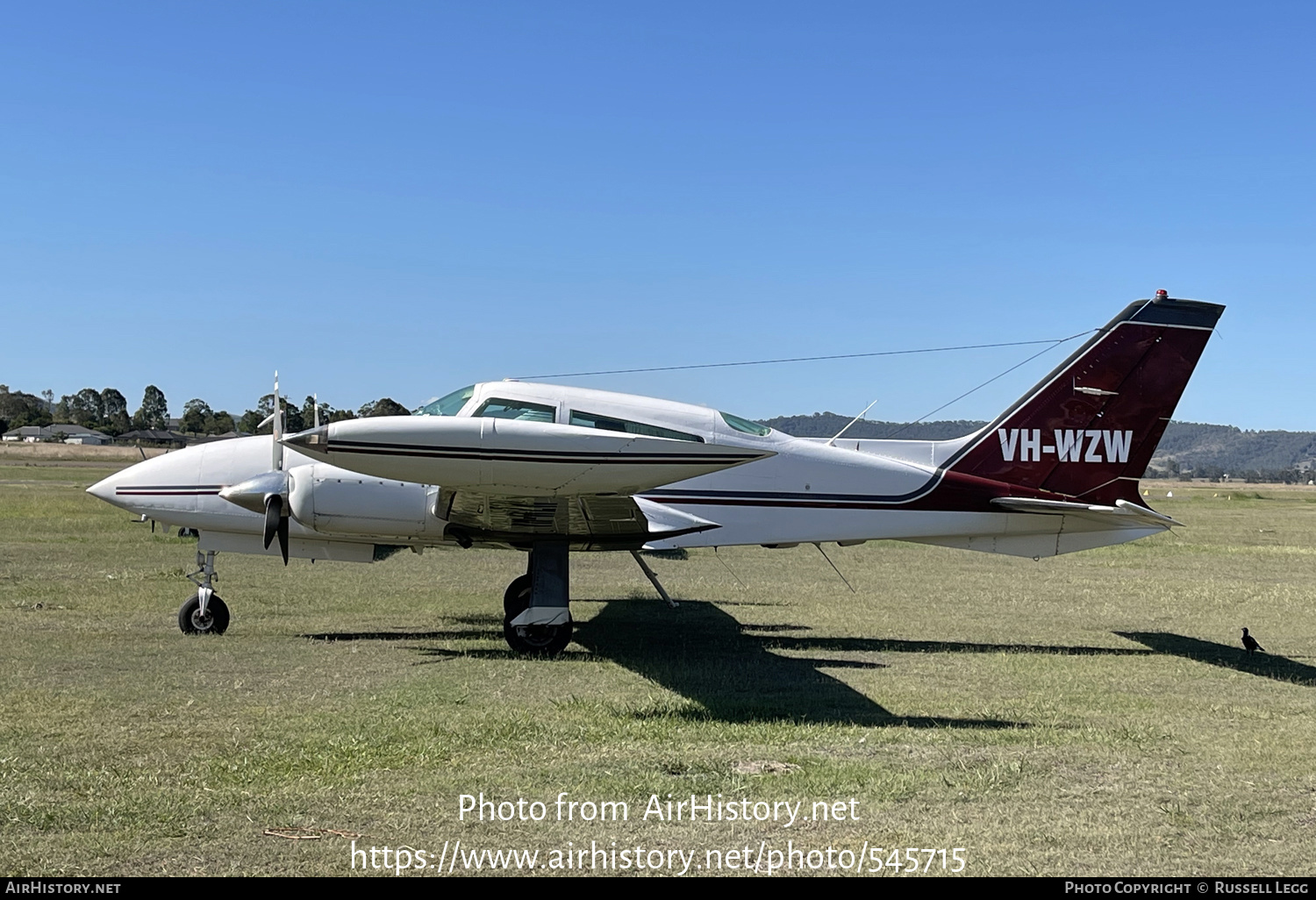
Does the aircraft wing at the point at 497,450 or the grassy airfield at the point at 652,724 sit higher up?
the aircraft wing at the point at 497,450

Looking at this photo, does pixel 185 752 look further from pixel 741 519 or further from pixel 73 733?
pixel 741 519

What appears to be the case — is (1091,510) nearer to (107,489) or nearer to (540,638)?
(540,638)

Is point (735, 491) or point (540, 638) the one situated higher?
point (735, 491)

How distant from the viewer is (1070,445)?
13.6 metres

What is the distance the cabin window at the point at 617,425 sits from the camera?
11086mm

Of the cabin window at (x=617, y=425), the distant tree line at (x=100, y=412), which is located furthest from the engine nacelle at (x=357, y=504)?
the distant tree line at (x=100, y=412)

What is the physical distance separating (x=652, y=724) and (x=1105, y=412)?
8.20m

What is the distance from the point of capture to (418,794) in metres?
5.91

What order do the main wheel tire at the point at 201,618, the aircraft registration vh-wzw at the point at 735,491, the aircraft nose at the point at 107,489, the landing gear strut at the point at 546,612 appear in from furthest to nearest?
the aircraft nose at the point at 107,489, the main wheel tire at the point at 201,618, the aircraft registration vh-wzw at the point at 735,491, the landing gear strut at the point at 546,612

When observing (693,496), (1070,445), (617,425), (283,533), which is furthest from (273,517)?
(1070,445)

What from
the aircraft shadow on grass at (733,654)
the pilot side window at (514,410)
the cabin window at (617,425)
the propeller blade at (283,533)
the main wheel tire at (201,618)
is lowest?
the aircraft shadow on grass at (733,654)

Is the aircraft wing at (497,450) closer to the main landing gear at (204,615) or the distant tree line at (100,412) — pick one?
the main landing gear at (204,615)

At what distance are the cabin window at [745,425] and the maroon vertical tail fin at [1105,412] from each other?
2.54 metres

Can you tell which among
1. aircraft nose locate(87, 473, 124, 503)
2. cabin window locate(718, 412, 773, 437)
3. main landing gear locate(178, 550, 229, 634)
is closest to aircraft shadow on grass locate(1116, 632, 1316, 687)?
cabin window locate(718, 412, 773, 437)
